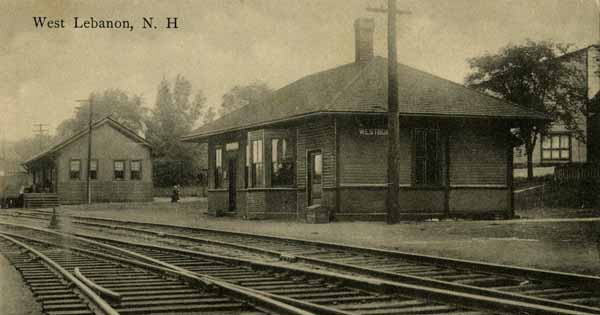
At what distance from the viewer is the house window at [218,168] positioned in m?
27.9

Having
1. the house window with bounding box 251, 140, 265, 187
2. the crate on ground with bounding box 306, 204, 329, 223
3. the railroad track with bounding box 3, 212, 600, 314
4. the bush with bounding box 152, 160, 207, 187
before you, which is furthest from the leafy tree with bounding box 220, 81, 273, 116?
the railroad track with bounding box 3, 212, 600, 314

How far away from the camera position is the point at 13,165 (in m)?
108

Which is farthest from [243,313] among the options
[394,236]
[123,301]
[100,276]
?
[394,236]

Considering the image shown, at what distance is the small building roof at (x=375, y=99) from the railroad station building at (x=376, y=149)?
0.12ft

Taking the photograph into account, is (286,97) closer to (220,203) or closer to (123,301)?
(220,203)

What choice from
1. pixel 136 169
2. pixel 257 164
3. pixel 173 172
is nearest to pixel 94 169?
pixel 136 169

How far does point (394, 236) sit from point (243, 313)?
9.09 m

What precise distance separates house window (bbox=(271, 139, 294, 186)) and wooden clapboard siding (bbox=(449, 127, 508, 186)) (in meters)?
5.14

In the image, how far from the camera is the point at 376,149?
2055cm

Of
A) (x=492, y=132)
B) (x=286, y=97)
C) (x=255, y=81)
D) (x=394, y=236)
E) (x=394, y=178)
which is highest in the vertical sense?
(x=255, y=81)

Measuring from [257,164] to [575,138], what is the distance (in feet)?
68.5

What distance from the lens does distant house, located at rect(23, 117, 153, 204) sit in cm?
4575

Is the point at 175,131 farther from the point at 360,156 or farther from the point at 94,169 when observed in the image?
the point at 360,156

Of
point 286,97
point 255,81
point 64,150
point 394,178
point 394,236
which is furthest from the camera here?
point 255,81
